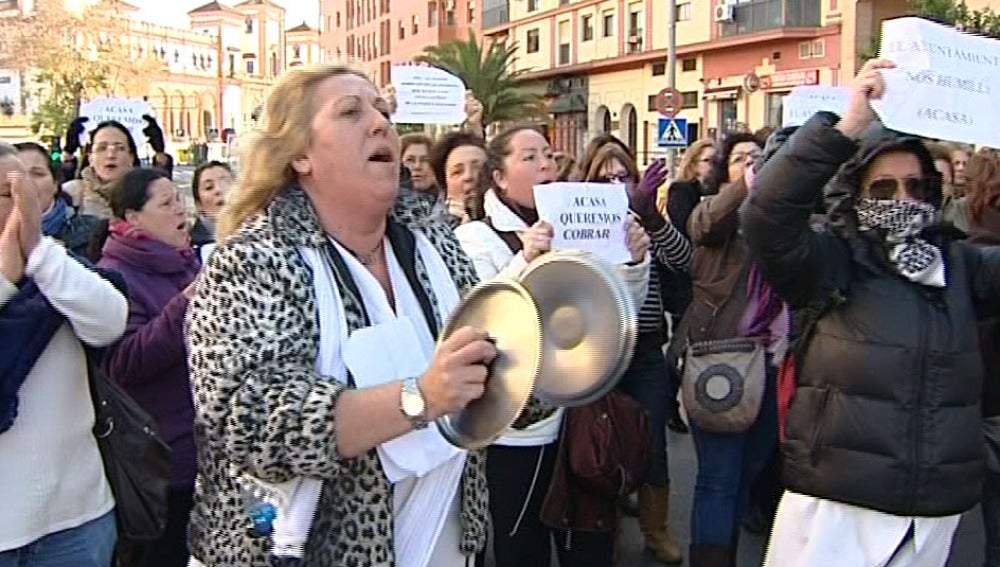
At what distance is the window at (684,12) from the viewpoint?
37219mm

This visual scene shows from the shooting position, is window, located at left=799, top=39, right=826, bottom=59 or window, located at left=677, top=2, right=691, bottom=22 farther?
window, located at left=677, top=2, right=691, bottom=22

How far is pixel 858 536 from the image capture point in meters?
3.09

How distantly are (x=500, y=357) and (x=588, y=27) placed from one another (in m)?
43.9

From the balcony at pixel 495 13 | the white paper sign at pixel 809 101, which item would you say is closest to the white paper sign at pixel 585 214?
the white paper sign at pixel 809 101

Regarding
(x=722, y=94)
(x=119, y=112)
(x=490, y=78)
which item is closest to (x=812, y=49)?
(x=722, y=94)

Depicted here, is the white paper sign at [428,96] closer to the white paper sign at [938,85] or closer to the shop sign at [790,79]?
the white paper sign at [938,85]

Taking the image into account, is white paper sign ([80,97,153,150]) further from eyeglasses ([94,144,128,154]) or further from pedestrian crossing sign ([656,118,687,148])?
pedestrian crossing sign ([656,118,687,148])

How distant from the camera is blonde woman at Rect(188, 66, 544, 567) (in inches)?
78.6

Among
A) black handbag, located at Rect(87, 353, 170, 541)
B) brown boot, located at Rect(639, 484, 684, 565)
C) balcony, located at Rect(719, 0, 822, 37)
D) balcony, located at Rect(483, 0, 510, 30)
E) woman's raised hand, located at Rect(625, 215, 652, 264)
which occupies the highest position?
balcony, located at Rect(483, 0, 510, 30)

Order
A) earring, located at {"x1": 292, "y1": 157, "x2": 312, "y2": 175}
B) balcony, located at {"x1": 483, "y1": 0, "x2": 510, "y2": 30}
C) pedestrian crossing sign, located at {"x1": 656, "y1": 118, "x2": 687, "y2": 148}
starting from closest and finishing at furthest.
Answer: earring, located at {"x1": 292, "y1": 157, "x2": 312, "y2": 175} < pedestrian crossing sign, located at {"x1": 656, "y1": 118, "x2": 687, "y2": 148} < balcony, located at {"x1": 483, "y1": 0, "x2": 510, "y2": 30}

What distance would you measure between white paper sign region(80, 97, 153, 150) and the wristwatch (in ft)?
23.2

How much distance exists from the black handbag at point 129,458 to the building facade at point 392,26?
161 feet

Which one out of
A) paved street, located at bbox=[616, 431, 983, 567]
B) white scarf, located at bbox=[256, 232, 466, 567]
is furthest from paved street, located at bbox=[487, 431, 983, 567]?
white scarf, located at bbox=[256, 232, 466, 567]

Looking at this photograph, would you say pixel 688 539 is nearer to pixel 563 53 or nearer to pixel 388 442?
pixel 388 442
